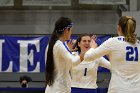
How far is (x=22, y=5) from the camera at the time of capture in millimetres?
12758

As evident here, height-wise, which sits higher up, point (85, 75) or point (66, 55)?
point (66, 55)

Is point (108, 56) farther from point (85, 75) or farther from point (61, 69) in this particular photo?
point (85, 75)

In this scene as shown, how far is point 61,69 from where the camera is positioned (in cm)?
408

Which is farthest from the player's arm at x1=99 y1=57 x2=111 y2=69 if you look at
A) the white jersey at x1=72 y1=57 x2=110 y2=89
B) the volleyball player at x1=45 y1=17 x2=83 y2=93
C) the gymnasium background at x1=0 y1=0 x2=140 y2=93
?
the gymnasium background at x1=0 y1=0 x2=140 y2=93

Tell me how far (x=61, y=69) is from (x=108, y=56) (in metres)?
0.53

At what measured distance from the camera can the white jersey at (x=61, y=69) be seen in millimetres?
4023

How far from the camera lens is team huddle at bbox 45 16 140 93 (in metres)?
3.70

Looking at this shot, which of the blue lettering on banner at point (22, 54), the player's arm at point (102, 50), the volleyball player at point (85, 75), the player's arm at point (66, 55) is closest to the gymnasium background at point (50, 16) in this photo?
the blue lettering on banner at point (22, 54)

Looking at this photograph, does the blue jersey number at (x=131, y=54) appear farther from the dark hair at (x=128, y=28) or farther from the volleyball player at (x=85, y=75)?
the volleyball player at (x=85, y=75)

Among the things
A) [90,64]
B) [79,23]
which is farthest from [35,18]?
[90,64]

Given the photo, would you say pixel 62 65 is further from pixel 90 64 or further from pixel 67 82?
pixel 90 64

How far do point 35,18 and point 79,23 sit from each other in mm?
1458

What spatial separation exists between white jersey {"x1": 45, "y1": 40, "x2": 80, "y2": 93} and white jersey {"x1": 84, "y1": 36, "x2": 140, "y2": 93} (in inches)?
14.7

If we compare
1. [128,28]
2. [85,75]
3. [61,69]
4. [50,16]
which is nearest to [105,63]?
[85,75]
